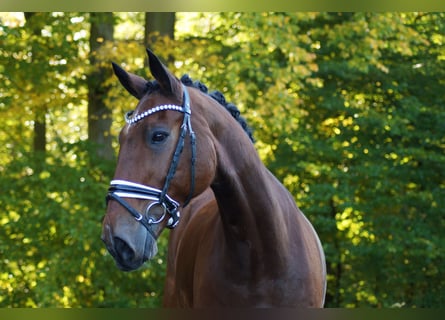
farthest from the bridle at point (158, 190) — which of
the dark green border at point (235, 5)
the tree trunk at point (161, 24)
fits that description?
the tree trunk at point (161, 24)

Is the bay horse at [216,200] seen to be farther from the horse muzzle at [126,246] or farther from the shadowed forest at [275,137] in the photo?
the shadowed forest at [275,137]

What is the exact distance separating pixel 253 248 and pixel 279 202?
0.33 meters

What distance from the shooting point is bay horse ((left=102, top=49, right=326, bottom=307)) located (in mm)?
3027

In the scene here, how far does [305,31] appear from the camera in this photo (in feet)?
40.6

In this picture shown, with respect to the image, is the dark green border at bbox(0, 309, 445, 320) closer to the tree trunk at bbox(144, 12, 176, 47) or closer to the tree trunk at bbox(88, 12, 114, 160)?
the tree trunk at bbox(88, 12, 114, 160)

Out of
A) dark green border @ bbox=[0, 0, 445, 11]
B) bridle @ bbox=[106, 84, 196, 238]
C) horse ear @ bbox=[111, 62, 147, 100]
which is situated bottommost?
bridle @ bbox=[106, 84, 196, 238]

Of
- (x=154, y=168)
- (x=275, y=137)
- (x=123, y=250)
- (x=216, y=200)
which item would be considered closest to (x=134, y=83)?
(x=154, y=168)

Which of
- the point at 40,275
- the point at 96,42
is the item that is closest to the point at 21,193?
the point at 40,275

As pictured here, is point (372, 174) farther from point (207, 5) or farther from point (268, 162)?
point (207, 5)

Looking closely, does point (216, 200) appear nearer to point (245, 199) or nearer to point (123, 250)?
point (245, 199)

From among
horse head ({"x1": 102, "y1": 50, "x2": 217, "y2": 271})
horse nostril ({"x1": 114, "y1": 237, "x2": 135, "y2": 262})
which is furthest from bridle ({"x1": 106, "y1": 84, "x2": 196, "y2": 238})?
horse nostril ({"x1": 114, "y1": 237, "x2": 135, "y2": 262})

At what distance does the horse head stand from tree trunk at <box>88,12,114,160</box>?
7.92 metres

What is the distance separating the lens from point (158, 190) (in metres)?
3.08

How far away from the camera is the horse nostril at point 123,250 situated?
2938 millimetres
